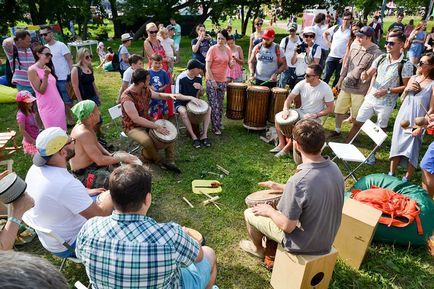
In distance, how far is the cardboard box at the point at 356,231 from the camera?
342 cm

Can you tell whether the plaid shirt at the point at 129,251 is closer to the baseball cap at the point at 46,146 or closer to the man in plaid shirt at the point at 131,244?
the man in plaid shirt at the point at 131,244

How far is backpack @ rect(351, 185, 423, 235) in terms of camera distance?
3688mm

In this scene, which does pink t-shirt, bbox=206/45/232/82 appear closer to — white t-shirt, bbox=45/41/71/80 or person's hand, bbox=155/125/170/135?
person's hand, bbox=155/125/170/135

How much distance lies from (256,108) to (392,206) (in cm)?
349

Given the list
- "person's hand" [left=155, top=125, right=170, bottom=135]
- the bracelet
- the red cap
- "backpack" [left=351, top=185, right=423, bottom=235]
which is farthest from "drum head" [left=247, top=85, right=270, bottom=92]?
the bracelet

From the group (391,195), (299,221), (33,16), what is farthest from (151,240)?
(33,16)

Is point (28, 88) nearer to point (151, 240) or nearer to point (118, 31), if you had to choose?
point (151, 240)

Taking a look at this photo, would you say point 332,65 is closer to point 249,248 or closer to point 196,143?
point 196,143

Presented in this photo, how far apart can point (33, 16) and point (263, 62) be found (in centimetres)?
1726

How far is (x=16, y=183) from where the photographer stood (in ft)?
7.43

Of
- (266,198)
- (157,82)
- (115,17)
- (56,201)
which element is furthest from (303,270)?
(115,17)

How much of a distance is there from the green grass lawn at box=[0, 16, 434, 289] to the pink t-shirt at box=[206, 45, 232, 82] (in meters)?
1.16

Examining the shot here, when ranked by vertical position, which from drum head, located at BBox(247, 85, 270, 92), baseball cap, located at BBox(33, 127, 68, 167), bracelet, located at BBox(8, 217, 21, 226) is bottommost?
drum head, located at BBox(247, 85, 270, 92)

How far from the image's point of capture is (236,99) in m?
6.87
